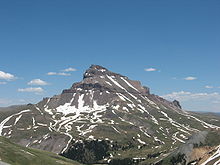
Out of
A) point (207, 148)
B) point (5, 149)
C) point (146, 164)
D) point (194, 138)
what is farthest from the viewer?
point (146, 164)

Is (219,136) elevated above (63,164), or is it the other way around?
(219,136)

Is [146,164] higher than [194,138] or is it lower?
lower

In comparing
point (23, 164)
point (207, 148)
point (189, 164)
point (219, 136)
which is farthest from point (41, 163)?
point (219, 136)

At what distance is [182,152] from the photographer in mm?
161000

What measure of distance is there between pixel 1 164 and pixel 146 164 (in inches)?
4438

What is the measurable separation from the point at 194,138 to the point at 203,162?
38.6 metres

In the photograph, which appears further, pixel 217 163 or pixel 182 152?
pixel 182 152

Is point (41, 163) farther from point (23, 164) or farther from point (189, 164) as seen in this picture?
point (189, 164)

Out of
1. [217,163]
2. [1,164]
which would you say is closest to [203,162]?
[217,163]

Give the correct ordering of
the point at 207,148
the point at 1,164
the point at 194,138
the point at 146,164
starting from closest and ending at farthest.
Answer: the point at 1,164
the point at 207,148
the point at 194,138
the point at 146,164

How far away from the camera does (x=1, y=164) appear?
10744 cm

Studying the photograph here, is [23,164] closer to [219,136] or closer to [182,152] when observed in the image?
[182,152]

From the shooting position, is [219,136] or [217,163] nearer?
[217,163]

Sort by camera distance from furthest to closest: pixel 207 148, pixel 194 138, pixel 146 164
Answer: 1. pixel 146 164
2. pixel 194 138
3. pixel 207 148
